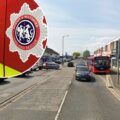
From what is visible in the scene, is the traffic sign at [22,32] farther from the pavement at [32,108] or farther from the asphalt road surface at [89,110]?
the asphalt road surface at [89,110]

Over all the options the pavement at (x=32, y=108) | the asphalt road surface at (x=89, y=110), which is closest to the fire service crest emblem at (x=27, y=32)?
the pavement at (x=32, y=108)

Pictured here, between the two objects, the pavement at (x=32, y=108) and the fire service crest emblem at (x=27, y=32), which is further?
the pavement at (x=32, y=108)

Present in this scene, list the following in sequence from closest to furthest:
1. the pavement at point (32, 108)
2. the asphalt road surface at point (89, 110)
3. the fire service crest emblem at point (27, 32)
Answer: the fire service crest emblem at point (27, 32) → the pavement at point (32, 108) → the asphalt road surface at point (89, 110)

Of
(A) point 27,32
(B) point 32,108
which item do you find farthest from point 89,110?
(A) point 27,32

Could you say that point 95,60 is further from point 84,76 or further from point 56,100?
point 56,100

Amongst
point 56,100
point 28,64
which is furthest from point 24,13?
point 56,100

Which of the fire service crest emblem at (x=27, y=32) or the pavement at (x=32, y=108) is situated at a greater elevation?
the fire service crest emblem at (x=27, y=32)

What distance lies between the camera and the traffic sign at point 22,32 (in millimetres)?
2701

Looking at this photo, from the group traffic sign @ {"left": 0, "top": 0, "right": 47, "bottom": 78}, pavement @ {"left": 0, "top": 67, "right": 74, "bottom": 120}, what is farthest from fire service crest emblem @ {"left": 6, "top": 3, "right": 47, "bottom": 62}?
pavement @ {"left": 0, "top": 67, "right": 74, "bottom": 120}

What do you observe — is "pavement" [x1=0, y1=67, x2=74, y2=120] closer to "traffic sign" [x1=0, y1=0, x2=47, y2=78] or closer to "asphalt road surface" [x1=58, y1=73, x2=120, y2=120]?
"asphalt road surface" [x1=58, y1=73, x2=120, y2=120]

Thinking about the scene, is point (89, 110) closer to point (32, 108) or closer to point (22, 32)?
point (32, 108)

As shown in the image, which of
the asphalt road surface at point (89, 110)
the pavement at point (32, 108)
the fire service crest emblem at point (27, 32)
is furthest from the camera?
the asphalt road surface at point (89, 110)

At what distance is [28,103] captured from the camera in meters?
27.0

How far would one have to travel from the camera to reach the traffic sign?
2.70 m
